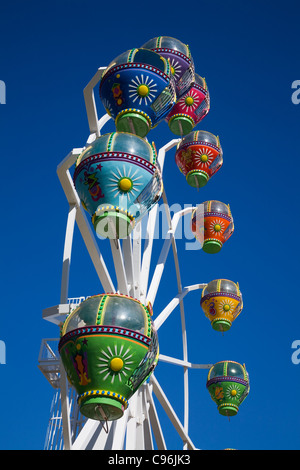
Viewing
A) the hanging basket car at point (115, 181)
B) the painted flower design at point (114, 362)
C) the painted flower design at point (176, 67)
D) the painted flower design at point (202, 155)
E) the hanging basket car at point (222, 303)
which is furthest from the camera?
the hanging basket car at point (222, 303)

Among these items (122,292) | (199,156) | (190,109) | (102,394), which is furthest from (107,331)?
(199,156)

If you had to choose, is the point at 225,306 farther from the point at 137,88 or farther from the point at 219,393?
the point at 137,88

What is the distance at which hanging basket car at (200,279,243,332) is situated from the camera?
1727 cm

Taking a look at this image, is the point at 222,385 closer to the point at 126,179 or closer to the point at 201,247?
the point at 201,247

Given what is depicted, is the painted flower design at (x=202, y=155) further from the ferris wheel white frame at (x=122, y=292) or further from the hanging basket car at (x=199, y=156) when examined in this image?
the ferris wheel white frame at (x=122, y=292)

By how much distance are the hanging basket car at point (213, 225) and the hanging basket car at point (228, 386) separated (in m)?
3.24

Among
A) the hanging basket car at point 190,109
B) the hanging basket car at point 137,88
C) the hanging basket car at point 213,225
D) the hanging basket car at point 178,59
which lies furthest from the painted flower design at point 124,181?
the hanging basket car at point 213,225

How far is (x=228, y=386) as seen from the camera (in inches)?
645

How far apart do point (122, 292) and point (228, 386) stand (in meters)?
5.92

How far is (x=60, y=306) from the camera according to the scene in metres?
10.1

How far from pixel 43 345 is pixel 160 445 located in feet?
12.2

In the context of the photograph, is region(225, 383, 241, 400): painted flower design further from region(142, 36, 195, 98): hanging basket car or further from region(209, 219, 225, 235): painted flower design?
region(142, 36, 195, 98): hanging basket car

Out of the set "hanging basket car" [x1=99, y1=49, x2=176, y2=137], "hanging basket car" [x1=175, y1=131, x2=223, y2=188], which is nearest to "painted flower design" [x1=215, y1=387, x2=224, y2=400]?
"hanging basket car" [x1=175, y1=131, x2=223, y2=188]

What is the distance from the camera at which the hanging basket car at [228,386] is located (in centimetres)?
1634
